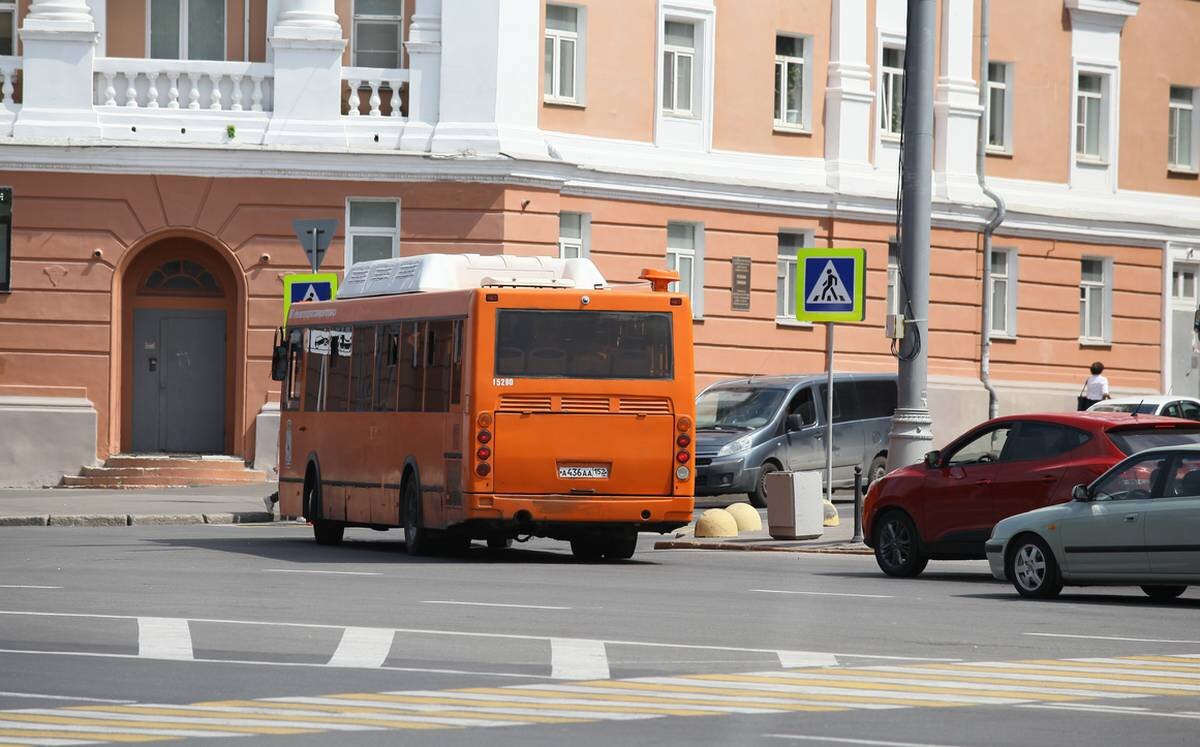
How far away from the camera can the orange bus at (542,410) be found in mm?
21328

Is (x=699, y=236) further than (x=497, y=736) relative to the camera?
Yes

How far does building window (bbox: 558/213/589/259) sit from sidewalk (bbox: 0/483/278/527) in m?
6.31

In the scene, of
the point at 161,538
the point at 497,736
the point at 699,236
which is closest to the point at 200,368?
the point at 699,236

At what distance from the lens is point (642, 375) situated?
857 inches

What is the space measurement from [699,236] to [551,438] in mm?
17315

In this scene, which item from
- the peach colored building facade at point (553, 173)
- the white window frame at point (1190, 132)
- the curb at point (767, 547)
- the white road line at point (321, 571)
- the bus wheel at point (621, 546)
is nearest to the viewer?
the white road line at point (321, 571)

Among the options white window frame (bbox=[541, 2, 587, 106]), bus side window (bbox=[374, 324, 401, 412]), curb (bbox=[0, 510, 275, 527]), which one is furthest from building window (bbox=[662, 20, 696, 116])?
bus side window (bbox=[374, 324, 401, 412])

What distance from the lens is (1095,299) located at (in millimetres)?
44031

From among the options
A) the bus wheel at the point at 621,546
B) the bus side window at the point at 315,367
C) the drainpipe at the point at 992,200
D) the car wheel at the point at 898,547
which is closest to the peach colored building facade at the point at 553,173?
the drainpipe at the point at 992,200

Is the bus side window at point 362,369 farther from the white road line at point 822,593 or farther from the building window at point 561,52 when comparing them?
the building window at point 561,52

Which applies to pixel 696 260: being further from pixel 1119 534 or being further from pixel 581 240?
pixel 1119 534

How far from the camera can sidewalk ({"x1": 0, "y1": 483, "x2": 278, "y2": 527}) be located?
2725 centimetres

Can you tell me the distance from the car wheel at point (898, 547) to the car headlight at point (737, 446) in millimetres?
9756

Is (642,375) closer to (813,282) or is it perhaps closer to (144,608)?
(813,282)
